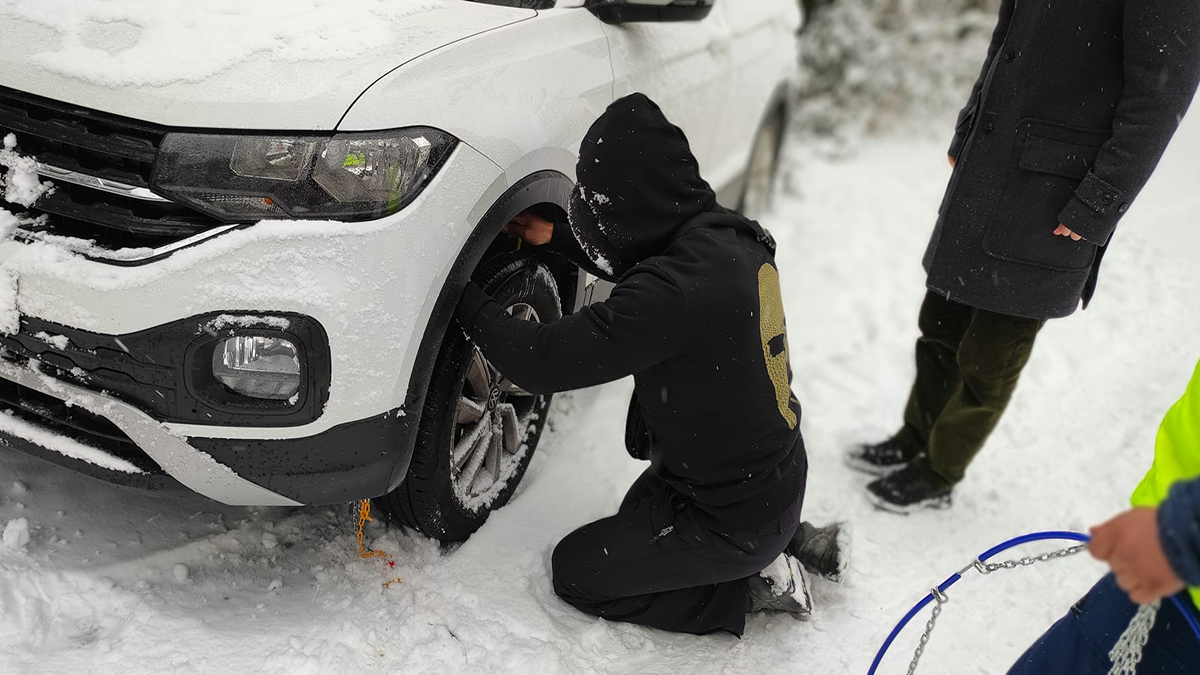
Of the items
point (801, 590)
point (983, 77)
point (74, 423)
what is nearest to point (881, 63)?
point (983, 77)

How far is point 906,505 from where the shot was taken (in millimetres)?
3236

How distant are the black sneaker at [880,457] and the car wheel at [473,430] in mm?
1347

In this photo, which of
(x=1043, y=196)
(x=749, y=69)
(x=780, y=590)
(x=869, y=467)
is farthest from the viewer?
(x=749, y=69)

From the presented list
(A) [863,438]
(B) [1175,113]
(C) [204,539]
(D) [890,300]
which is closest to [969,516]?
(A) [863,438]

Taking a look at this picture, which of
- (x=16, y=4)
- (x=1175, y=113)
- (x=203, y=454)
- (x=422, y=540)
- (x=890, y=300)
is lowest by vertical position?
(x=890, y=300)

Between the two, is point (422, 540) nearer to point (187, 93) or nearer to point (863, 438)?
point (187, 93)

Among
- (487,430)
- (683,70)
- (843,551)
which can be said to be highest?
(683,70)

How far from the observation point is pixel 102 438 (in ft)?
6.80

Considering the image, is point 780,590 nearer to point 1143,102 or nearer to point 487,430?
point 487,430

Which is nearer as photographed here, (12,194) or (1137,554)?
(1137,554)

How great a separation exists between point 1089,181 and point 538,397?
5.54 ft

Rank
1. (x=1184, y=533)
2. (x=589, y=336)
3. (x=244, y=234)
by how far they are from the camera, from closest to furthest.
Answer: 1. (x=1184, y=533)
2. (x=244, y=234)
3. (x=589, y=336)

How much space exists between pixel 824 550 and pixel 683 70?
171 cm

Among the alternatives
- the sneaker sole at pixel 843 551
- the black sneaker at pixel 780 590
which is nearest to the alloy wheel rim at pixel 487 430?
the black sneaker at pixel 780 590
